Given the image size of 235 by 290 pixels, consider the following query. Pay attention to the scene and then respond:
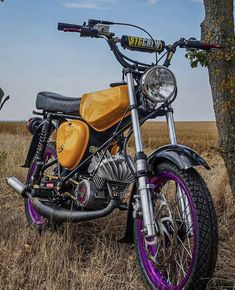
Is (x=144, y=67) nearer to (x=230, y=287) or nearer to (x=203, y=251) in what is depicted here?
(x=203, y=251)

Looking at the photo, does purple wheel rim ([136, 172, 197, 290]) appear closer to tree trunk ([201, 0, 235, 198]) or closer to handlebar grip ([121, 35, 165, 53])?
handlebar grip ([121, 35, 165, 53])

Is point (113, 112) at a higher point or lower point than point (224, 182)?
higher

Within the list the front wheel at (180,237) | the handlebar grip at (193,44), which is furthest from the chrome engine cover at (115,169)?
the handlebar grip at (193,44)

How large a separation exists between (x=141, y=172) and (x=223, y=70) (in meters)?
1.90

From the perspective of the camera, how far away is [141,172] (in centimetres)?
346

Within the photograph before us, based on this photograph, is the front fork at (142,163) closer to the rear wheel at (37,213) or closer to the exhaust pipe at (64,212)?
the exhaust pipe at (64,212)

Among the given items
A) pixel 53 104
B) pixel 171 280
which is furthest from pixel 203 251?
pixel 53 104

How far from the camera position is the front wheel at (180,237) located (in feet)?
10.5

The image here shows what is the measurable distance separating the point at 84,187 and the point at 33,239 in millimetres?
813

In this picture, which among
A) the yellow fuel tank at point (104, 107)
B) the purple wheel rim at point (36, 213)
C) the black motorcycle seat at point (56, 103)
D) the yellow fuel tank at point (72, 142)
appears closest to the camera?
the yellow fuel tank at point (104, 107)

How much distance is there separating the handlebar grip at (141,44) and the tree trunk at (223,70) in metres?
1.36

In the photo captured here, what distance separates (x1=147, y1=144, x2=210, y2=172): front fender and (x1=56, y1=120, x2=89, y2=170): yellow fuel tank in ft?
2.67

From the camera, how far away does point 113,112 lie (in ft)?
12.8

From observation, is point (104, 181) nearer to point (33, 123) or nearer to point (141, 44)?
point (141, 44)
